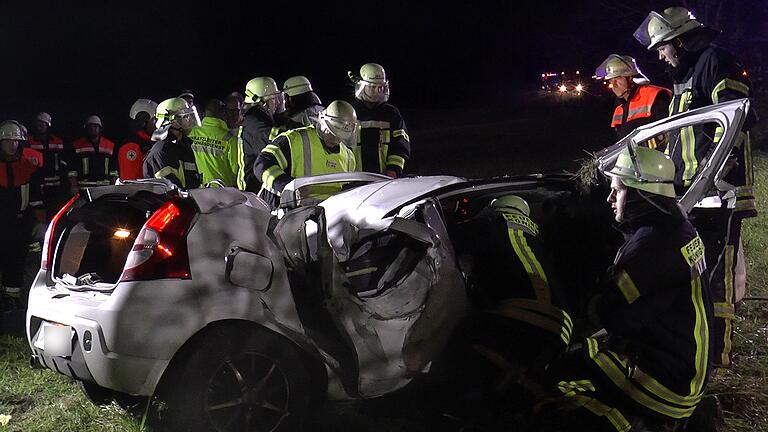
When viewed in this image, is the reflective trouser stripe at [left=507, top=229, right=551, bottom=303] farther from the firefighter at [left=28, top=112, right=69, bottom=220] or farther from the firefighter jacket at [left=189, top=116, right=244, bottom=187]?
the firefighter at [left=28, top=112, right=69, bottom=220]

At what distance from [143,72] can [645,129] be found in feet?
96.6

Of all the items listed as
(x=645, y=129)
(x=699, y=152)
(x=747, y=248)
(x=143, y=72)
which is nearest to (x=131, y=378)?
(x=645, y=129)

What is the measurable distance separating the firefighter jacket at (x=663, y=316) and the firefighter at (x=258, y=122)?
352 centimetres

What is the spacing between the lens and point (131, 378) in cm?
337

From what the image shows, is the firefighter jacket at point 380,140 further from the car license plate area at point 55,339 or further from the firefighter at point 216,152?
the car license plate area at point 55,339

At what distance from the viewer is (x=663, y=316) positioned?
12.0 ft

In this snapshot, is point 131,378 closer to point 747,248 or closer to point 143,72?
point 747,248

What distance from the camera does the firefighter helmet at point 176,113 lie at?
6.61 m

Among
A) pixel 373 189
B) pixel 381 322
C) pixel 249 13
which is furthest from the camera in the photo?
pixel 249 13

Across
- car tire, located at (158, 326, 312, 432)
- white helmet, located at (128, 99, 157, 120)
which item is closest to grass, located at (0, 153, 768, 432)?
car tire, located at (158, 326, 312, 432)

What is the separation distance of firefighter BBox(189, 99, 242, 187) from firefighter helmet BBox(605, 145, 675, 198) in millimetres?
3797

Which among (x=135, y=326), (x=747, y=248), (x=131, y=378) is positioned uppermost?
(x=135, y=326)

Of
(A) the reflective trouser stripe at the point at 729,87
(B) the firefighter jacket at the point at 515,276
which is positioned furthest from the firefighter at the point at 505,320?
(A) the reflective trouser stripe at the point at 729,87

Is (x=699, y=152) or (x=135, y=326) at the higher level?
(x=699, y=152)
